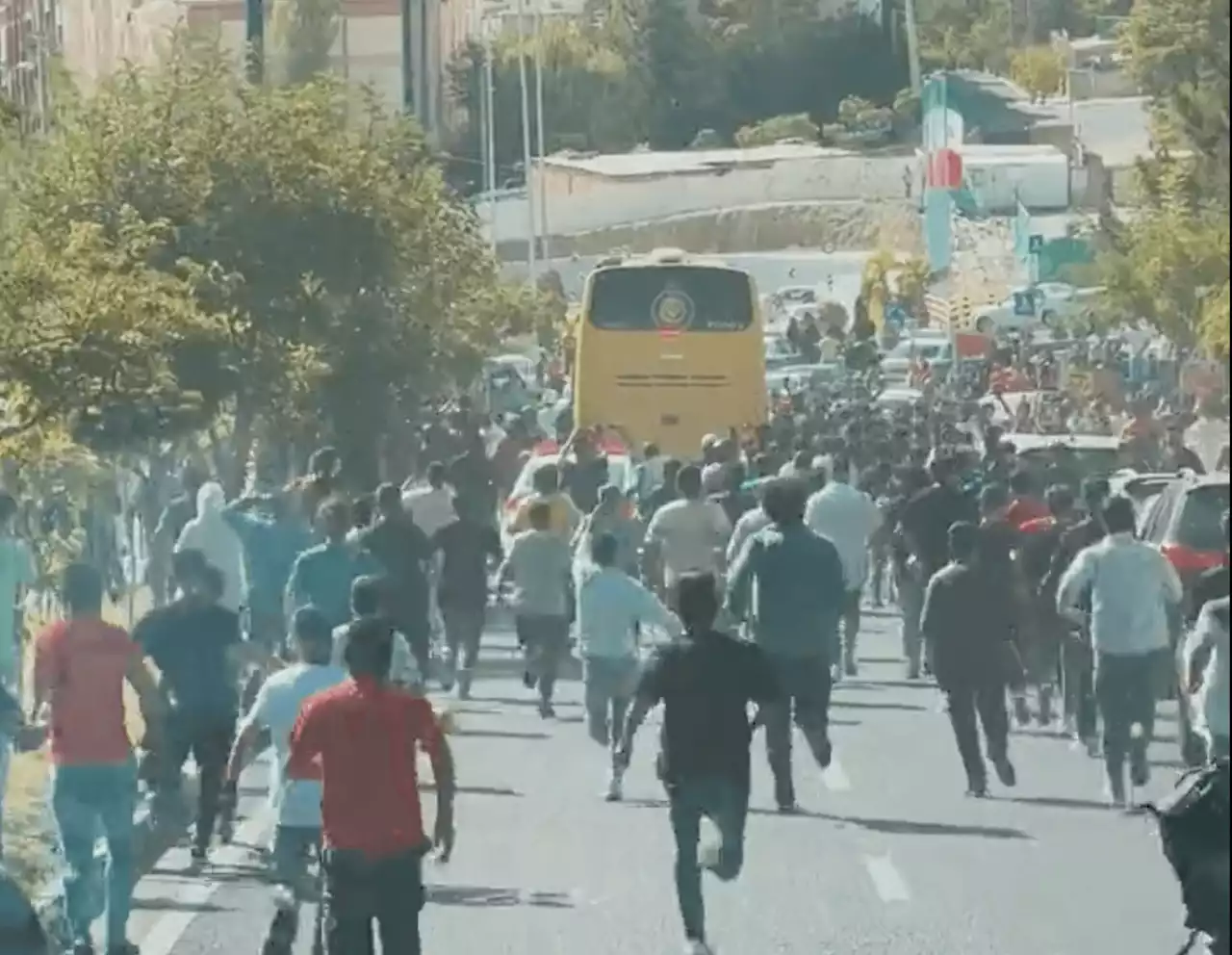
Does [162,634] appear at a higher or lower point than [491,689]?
higher

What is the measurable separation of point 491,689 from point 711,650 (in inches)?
520

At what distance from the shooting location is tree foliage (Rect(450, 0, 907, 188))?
140000 mm

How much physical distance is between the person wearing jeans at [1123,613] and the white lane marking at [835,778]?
6.32ft

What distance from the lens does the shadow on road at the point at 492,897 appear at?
51.5 ft

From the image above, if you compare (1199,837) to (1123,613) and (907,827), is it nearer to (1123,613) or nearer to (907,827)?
(1123,613)

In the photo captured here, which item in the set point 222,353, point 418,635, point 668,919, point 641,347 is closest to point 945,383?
Result: point 641,347

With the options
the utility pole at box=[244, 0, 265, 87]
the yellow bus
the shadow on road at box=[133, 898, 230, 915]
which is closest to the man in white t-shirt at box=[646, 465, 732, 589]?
the shadow on road at box=[133, 898, 230, 915]

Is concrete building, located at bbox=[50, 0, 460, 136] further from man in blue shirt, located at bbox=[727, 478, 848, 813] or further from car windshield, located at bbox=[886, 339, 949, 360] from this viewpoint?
man in blue shirt, located at bbox=[727, 478, 848, 813]

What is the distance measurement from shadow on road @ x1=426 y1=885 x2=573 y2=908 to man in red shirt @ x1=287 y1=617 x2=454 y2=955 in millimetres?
4691

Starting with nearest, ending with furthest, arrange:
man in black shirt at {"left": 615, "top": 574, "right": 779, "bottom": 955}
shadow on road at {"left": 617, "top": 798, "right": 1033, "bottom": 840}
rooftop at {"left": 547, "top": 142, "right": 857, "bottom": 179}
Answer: man in black shirt at {"left": 615, "top": 574, "right": 779, "bottom": 955} < shadow on road at {"left": 617, "top": 798, "right": 1033, "bottom": 840} < rooftop at {"left": 547, "top": 142, "right": 857, "bottom": 179}

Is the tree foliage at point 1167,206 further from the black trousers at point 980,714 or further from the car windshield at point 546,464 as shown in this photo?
the car windshield at point 546,464

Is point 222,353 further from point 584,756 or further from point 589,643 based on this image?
point 589,643

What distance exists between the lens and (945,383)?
3056 inches

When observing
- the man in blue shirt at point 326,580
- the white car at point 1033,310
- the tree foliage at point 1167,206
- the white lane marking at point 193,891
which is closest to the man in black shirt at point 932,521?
the tree foliage at point 1167,206
